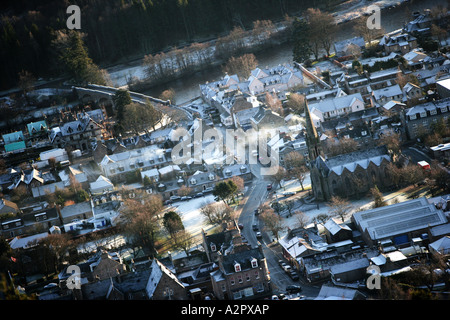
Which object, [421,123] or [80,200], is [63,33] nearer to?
[80,200]

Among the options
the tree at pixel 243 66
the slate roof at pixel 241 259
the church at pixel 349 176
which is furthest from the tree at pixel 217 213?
the tree at pixel 243 66

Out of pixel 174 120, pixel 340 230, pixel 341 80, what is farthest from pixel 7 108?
pixel 340 230

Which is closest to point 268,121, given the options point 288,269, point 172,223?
point 172,223

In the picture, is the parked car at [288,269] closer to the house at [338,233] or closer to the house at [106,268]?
the house at [338,233]

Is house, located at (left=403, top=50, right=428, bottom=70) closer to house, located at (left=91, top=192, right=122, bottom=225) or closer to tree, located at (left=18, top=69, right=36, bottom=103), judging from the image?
house, located at (left=91, top=192, right=122, bottom=225)

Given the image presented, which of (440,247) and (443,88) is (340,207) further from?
(443,88)
